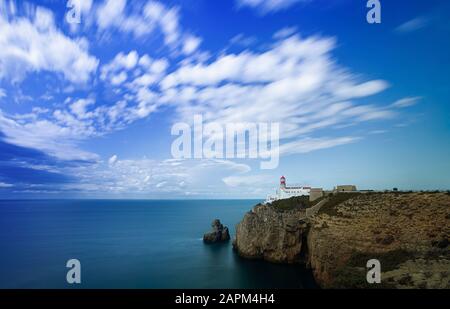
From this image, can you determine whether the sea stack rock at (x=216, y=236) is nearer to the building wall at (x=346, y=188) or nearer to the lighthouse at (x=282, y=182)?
the building wall at (x=346, y=188)

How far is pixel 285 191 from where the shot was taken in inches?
2918

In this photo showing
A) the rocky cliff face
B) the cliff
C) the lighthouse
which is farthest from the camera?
the lighthouse

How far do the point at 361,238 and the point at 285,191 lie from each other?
46.4 m

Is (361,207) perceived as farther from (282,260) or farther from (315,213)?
(282,260)

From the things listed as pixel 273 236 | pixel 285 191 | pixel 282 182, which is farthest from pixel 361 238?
pixel 282 182

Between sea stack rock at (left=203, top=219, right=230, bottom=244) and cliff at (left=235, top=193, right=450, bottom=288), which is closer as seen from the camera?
cliff at (left=235, top=193, right=450, bottom=288)

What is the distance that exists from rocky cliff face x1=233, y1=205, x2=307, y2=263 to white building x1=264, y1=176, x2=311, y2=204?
28.9 metres

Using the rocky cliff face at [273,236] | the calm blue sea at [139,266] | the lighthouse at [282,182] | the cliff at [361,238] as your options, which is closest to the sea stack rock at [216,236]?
the calm blue sea at [139,266]

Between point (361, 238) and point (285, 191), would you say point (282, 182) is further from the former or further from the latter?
point (361, 238)

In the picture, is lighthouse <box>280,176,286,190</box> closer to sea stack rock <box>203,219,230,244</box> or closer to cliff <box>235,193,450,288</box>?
sea stack rock <box>203,219,230,244</box>

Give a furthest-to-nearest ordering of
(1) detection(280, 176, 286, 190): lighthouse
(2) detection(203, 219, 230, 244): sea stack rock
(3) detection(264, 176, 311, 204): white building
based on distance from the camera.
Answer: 1. (1) detection(280, 176, 286, 190): lighthouse
2. (3) detection(264, 176, 311, 204): white building
3. (2) detection(203, 219, 230, 244): sea stack rock

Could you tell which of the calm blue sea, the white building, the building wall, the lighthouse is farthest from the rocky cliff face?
the lighthouse

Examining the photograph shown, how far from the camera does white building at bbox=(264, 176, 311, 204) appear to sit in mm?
71625

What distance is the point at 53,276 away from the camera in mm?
35125
